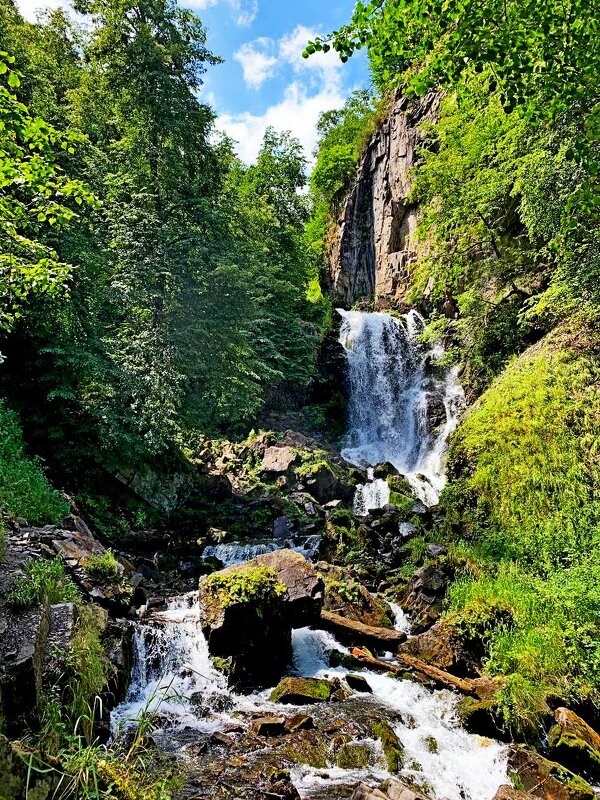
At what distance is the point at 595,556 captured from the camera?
22.2 ft

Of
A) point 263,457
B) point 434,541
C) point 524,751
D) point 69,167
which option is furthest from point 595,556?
point 69,167

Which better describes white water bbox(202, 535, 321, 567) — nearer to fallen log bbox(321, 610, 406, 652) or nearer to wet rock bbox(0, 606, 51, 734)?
fallen log bbox(321, 610, 406, 652)

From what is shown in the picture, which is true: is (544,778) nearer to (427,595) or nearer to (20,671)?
(427,595)

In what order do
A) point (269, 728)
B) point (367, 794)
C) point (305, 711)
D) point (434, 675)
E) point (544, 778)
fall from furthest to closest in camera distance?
point (434, 675) → point (305, 711) → point (269, 728) → point (544, 778) → point (367, 794)

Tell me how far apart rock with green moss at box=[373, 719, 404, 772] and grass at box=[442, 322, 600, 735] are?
1363 millimetres

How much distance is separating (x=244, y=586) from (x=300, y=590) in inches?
45.8

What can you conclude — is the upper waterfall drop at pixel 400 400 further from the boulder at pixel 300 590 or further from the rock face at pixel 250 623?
the rock face at pixel 250 623

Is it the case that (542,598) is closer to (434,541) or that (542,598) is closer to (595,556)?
(595,556)

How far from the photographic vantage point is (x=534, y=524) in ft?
27.8

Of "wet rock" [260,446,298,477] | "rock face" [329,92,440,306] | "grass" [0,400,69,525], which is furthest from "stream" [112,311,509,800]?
"rock face" [329,92,440,306]

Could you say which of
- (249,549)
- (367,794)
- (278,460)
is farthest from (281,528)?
(367,794)

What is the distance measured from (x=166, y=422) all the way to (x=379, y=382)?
40.4ft

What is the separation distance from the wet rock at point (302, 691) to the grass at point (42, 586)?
10.4ft

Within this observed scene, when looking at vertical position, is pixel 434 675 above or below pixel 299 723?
above
